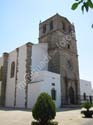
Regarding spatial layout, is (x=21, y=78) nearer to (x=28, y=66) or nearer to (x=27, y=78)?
(x=27, y=78)

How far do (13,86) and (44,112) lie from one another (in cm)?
1960

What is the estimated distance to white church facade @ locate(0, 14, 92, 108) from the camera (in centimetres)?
2178

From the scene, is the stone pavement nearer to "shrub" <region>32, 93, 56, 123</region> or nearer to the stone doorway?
"shrub" <region>32, 93, 56, 123</region>

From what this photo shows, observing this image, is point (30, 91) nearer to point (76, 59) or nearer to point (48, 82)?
point (48, 82)

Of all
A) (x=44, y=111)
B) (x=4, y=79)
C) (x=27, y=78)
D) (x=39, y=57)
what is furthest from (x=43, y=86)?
(x=44, y=111)

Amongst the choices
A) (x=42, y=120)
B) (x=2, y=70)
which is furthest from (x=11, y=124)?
(x=2, y=70)

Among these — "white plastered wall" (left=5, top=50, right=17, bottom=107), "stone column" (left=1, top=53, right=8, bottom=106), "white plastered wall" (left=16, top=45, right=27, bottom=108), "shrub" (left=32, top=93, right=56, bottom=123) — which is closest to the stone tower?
"white plastered wall" (left=16, top=45, right=27, bottom=108)

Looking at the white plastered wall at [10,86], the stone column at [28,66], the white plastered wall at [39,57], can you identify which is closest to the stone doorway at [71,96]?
the white plastered wall at [39,57]

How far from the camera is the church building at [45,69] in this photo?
2178 centimetres

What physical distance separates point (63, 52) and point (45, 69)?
13.1 ft

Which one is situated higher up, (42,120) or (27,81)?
(27,81)

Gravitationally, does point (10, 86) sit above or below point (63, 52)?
below

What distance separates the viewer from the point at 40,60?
84.1 ft

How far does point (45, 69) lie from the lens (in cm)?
2558
